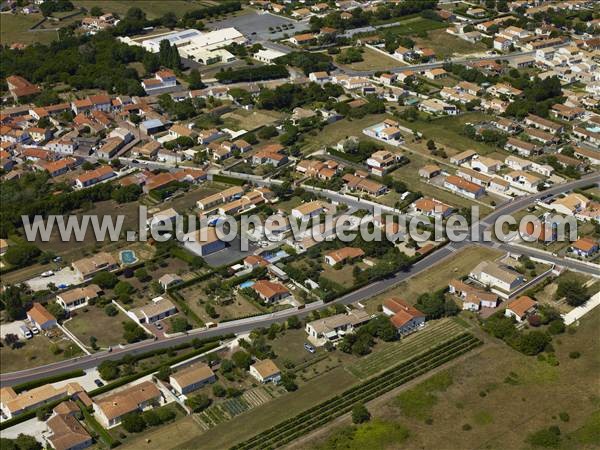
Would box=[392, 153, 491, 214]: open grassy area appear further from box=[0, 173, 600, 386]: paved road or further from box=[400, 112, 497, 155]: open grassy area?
box=[400, 112, 497, 155]: open grassy area

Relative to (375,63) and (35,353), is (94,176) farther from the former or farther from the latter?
(375,63)

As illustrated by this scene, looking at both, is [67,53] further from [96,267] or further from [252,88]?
[96,267]

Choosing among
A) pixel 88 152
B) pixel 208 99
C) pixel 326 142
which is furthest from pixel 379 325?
pixel 208 99

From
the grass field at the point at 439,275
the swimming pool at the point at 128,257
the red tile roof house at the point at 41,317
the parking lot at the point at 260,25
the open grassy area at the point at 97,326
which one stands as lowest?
the grass field at the point at 439,275

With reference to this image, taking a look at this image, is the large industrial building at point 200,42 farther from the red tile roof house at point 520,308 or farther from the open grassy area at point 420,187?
the red tile roof house at point 520,308

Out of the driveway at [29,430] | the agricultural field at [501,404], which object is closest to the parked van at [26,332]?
the driveway at [29,430]

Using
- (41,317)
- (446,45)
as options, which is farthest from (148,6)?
(41,317)
